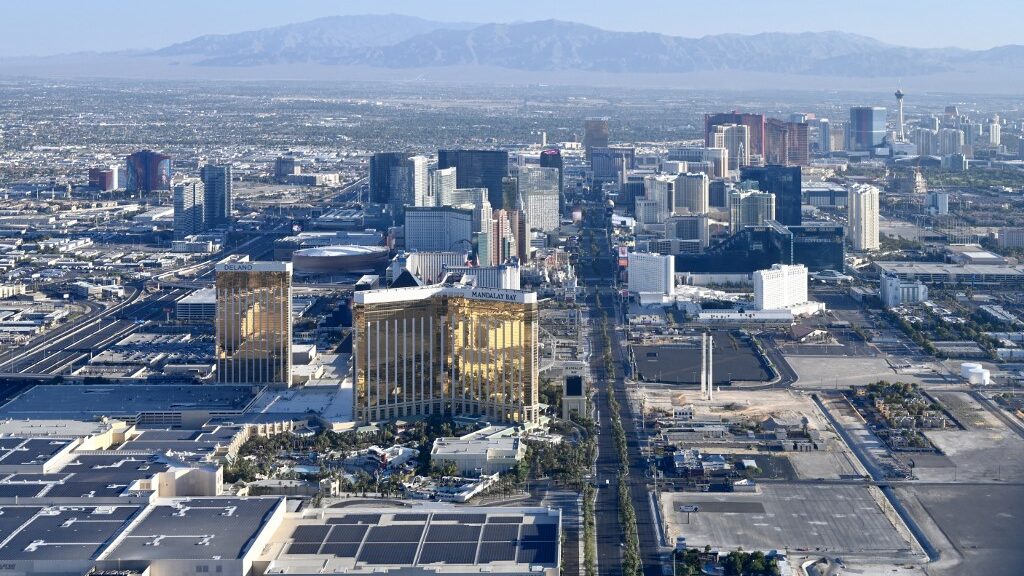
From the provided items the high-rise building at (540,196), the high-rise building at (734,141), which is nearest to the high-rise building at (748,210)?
the high-rise building at (540,196)

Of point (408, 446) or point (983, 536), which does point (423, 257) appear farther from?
point (983, 536)

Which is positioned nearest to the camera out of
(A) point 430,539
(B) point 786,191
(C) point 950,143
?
(A) point 430,539

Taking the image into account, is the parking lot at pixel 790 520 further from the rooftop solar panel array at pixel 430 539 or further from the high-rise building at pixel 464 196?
the high-rise building at pixel 464 196

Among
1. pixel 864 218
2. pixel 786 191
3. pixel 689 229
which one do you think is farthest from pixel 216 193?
pixel 864 218

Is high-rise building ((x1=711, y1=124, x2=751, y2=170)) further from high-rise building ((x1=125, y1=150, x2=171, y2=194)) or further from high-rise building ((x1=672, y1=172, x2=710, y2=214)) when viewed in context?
high-rise building ((x1=125, y1=150, x2=171, y2=194))

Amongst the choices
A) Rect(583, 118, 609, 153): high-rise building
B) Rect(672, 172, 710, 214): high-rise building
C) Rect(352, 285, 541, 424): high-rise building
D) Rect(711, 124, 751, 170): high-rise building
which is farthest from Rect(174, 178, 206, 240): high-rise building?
Rect(583, 118, 609, 153): high-rise building

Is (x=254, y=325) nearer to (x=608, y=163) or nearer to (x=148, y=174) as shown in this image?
(x=148, y=174)

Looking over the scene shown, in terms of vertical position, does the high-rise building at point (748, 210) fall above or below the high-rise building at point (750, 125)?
below
